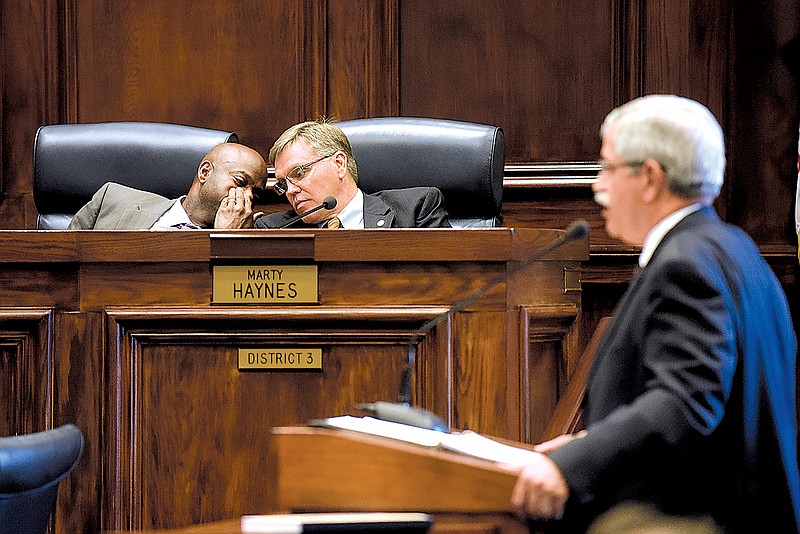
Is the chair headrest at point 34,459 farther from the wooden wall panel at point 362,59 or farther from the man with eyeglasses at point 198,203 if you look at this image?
the wooden wall panel at point 362,59

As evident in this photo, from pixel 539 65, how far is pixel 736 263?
2.37m

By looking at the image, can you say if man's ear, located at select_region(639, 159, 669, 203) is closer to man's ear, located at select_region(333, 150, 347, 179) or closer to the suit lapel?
the suit lapel

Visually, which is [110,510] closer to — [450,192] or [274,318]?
[274,318]

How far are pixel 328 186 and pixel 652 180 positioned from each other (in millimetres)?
1652

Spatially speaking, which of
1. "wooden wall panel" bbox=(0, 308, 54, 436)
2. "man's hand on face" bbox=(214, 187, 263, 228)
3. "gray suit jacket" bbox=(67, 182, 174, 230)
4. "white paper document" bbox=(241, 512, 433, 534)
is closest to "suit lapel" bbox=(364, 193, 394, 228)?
"man's hand on face" bbox=(214, 187, 263, 228)

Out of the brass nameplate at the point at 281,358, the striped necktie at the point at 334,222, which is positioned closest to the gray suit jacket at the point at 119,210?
the striped necktie at the point at 334,222

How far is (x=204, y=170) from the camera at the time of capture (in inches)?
117

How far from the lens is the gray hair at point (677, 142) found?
1.36m

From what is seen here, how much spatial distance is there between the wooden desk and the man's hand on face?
2.94 feet

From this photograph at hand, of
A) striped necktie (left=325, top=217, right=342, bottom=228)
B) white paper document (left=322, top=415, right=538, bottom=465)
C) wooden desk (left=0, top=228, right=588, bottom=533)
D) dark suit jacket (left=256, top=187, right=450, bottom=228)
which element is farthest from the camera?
striped necktie (left=325, top=217, right=342, bottom=228)

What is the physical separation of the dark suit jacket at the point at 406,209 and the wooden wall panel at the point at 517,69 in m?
0.75

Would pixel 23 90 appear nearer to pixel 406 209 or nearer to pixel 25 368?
pixel 406 209

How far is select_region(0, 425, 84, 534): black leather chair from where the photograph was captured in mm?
1496

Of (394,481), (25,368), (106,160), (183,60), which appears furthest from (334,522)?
(183,60)
